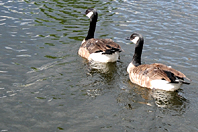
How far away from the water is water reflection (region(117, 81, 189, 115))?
0.09 ft

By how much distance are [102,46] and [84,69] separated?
1.16 meters

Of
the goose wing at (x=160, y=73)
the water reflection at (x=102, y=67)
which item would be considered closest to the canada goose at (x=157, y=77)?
the goose wing at (x=160, y=73)

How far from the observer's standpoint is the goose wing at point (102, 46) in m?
10.0

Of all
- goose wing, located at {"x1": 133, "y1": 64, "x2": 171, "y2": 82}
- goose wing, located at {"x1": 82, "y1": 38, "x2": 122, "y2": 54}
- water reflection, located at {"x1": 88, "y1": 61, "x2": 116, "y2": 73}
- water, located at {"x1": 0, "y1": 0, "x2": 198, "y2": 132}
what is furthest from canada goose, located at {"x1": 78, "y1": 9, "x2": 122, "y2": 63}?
goose wing, located at {"x1": 133, "y1": 64, "x2": 171, "y2": 82}

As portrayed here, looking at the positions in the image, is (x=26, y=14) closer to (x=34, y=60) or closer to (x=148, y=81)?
(x=34, y=60)

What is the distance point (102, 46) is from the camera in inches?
404

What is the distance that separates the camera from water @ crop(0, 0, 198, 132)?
6.82m

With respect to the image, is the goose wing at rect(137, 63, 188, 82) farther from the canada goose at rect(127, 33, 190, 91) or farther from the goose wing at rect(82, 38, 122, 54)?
the goose wing at rect(82, 38, 122, 54)

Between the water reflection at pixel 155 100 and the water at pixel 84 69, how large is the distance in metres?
0.03

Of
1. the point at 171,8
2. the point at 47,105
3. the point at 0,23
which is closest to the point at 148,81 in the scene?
the point at 47,105

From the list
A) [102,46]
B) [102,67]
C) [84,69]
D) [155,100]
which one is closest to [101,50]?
[102,46]

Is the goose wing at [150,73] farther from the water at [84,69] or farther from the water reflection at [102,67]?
the water reflection at [102,67]

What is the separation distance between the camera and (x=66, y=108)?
23.7ft

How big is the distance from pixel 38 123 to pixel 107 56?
4331mm
